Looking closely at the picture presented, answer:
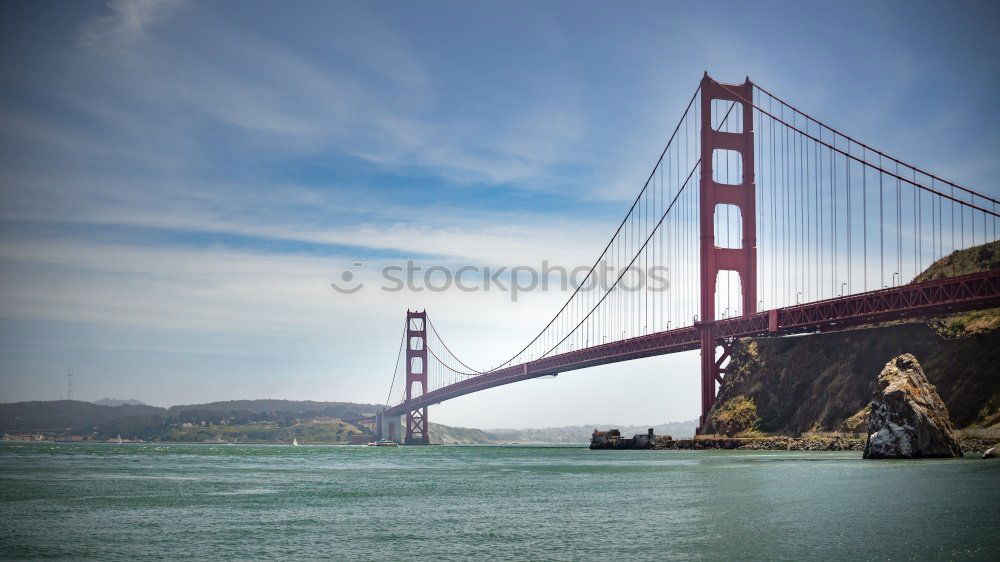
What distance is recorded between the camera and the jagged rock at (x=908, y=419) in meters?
51.4

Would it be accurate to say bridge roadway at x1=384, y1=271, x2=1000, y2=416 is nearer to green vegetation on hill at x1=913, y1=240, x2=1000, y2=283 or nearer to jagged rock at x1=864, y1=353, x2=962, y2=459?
jagged rock at x1=864, y1=353, x2=962, y2=459

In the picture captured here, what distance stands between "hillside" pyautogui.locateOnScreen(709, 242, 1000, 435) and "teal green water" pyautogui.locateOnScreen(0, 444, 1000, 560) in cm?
2584

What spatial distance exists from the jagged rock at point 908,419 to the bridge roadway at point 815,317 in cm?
1229

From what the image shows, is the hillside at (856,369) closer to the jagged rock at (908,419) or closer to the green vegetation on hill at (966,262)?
the green vegetation on hill at (966,262)

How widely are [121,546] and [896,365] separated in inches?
1782

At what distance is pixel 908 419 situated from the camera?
2040 inches

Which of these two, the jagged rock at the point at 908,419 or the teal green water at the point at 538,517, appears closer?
the teal green water at the point at 538,517

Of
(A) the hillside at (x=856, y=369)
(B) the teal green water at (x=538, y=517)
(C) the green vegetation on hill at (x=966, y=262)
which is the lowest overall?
(B) the teal green water at (x=538, y=517)

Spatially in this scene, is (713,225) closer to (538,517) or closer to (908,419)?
(908,419)

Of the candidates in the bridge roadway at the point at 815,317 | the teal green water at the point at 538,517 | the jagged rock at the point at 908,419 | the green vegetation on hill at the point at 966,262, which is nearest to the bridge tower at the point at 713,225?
the bridge roadway at the point at 815,317

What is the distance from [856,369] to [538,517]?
61.5 m

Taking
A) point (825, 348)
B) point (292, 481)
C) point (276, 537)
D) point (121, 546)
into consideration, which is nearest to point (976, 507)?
point (276, 537)

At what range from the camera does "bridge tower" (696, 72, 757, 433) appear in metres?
88.2

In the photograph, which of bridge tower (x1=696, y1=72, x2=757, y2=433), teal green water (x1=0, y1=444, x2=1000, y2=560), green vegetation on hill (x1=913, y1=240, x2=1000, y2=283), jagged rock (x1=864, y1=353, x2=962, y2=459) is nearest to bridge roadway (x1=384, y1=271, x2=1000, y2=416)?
bridge tower (x1=696, y1=72, x2=757, y2=433)
